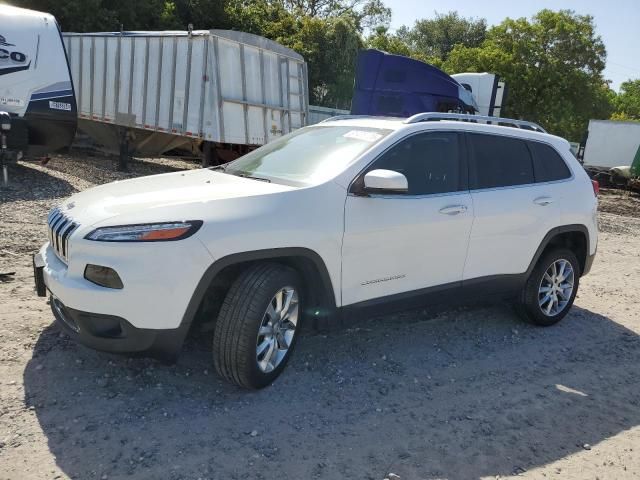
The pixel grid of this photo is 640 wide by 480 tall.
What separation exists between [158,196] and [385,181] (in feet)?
4.45

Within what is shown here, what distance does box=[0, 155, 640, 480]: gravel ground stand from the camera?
2.89m

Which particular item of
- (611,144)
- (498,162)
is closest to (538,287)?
(498,162)

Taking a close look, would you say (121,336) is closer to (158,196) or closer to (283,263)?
(158,196)

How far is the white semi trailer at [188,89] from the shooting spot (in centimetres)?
1123

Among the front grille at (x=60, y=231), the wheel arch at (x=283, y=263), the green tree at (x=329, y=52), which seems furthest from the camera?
the green tree at (x=329, y=52)

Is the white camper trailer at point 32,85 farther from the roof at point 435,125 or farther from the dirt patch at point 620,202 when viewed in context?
the dirt patch at point 620,202

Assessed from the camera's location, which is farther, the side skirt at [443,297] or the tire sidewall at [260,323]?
the side skirt at [443,297]

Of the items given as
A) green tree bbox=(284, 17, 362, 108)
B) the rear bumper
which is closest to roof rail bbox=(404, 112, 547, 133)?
the rear bumper

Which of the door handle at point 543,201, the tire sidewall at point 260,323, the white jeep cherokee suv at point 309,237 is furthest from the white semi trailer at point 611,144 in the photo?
the tire sidewall at point 260,323

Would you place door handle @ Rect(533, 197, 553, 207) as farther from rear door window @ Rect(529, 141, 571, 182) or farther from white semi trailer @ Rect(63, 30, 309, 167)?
white semi trailer @ Rect(63, 30, 309, 167)

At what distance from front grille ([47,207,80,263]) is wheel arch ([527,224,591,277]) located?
3.54 m

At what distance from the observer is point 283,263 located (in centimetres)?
353

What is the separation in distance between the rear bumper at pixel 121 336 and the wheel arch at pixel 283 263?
0.42ft

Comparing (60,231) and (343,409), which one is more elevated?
(60,231)
